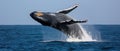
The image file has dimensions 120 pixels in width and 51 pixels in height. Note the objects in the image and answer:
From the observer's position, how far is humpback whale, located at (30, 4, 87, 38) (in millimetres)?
32469

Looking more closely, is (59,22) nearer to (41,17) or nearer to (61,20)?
(61,20)

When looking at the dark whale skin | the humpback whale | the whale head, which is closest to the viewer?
the whale head

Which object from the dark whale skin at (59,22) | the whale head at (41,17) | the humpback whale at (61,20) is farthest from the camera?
the dark whale skin at (59,22)

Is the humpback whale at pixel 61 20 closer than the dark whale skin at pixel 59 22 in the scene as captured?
Yes

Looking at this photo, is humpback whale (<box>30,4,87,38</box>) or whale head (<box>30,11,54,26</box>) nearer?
whale head (<box>30,11,54,26</box>)

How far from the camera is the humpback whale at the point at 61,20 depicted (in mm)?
32469

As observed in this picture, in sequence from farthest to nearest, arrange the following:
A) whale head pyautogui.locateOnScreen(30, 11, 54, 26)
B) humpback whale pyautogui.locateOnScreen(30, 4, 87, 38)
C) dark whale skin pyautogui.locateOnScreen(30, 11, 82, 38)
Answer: dark whale skin pyautogui.locateOnScreen(30, 11, 82, 38) < humpback whale pyautogui.locateOnScreen(30, 4, 87, 38) < whale head pyautogui.locateOnScreen(30, 11, 54, 26)

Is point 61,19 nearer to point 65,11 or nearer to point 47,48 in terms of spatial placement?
point 65,11

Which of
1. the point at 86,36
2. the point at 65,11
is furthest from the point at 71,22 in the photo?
the point at 86,36

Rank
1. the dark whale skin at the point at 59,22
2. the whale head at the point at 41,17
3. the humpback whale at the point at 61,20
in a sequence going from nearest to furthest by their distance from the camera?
the whale head at the point at 41,17
the humpback whale at the point at 61,20
the dark whale skin at the point at 59,22

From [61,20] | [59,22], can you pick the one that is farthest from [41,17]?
[61,20]

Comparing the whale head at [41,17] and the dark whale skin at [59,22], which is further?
the dark whale skin at [59,22]

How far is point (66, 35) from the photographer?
34.9 meters

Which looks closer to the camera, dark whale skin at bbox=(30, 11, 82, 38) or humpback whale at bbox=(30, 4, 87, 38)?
humpback whale at bbox=(30, 4, 87, 38)
